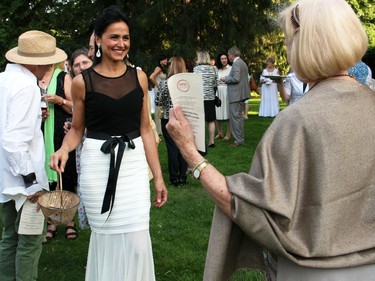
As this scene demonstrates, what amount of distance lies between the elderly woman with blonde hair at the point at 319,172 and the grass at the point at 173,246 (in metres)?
2.76

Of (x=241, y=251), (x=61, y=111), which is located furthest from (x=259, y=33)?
(x=241, y=251)

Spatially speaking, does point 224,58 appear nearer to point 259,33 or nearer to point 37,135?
point 259,33

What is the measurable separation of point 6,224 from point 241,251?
262cm

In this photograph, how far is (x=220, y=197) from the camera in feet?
6.89

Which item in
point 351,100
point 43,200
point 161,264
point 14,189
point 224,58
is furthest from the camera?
point 224,58

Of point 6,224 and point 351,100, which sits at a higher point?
point 351,100

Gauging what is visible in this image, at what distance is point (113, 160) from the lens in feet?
12.6

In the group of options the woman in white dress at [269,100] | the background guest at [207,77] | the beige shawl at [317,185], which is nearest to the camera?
the beige shawl at [317,185]

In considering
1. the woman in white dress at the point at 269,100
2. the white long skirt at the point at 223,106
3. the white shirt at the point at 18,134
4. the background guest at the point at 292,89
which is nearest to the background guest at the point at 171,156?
the background guest at the point at 292,89

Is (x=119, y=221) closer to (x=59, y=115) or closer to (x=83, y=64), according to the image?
(x=59, y=115)

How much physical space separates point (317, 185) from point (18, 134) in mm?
2620

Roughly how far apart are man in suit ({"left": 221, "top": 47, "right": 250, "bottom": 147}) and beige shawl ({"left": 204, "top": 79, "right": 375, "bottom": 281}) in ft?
35.5

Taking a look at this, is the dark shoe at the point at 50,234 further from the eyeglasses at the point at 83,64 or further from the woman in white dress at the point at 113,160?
the woman in white dress at the point at 113,160

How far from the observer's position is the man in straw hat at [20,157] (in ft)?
13.1
